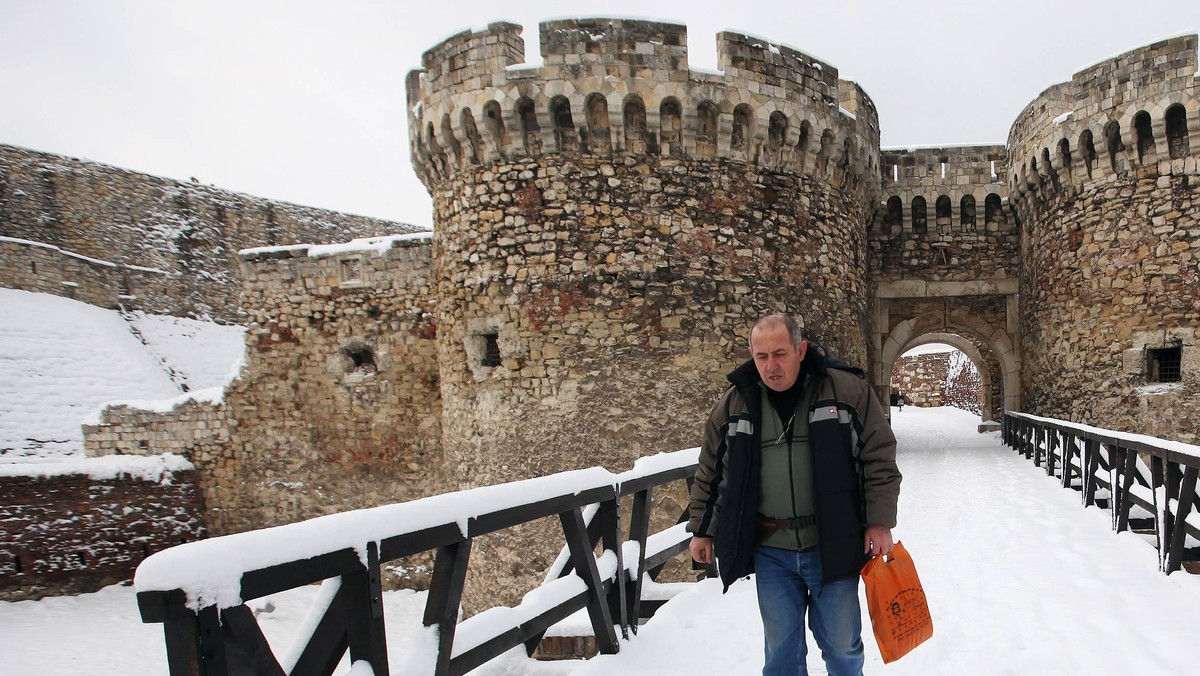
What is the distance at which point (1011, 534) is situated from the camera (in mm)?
5176

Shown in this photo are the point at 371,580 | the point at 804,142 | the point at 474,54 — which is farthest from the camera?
the point at 804,142

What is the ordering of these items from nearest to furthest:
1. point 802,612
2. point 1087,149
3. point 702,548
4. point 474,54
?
point 802,612 → point 702,548 → point 474,54 → point 1087,149

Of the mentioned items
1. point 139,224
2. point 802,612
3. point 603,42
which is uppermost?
point 139,224

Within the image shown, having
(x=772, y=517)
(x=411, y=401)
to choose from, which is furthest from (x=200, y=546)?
(x=411, y=401)

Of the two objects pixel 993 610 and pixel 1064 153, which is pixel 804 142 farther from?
pixel 993 610

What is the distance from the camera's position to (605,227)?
705cm

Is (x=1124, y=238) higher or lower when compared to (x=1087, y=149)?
lower

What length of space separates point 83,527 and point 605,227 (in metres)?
8.58

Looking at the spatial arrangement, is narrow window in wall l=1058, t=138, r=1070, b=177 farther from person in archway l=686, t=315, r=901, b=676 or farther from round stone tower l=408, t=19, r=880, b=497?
person in archway l=686, t=315, r=901, b=676

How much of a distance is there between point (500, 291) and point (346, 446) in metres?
3.94

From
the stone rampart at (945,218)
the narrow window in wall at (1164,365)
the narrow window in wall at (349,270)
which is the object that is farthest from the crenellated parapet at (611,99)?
the narrow window in wall at (1164,365)

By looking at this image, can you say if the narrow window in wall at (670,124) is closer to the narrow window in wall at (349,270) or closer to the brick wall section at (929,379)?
the narrow window in wall at (349,270)

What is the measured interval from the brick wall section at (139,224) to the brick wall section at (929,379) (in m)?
21.7

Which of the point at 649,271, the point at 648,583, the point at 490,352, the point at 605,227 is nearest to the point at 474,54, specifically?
the point at 605,227
